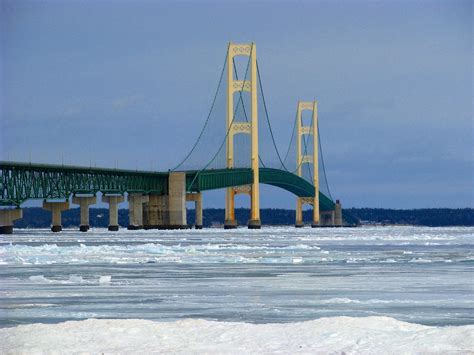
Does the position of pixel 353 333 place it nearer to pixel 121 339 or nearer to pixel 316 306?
pixel 121 339

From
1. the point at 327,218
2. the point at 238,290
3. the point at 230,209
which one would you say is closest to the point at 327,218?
the point at 327,218

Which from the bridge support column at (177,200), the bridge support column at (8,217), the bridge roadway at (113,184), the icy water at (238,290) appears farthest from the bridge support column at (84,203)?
the icy water at (238,290)

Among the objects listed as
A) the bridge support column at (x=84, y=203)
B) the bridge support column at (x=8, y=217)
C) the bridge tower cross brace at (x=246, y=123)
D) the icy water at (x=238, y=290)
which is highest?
the bridge tower cross brace at (x=246, y=123)

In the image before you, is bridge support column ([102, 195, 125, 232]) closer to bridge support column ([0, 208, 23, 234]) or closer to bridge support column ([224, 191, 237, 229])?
bridge support column ([224, 191, 237, 229])

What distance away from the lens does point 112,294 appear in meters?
18.1

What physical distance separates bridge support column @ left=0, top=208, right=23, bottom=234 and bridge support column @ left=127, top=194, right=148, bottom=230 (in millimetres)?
19758

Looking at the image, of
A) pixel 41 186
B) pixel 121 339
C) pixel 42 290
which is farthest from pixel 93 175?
pixel 121 339

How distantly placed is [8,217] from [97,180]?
1740 cm

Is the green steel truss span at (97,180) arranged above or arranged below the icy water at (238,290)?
above

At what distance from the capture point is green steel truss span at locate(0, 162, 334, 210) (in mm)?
101438

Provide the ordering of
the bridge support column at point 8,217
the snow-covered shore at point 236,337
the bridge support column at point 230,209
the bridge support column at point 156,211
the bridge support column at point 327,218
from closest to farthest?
the snow-covered shore at point 236,337 < the bridge support column at point 8,217 < the bridge support column at point 156,211 < the bridge support column at point 230,209 < the bridge support column at point 327,218

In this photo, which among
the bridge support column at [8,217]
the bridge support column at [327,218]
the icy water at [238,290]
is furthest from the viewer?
the bridge support column at [327,218]

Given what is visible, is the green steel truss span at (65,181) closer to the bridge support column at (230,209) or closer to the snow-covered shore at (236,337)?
the bridge support column at (230,209)

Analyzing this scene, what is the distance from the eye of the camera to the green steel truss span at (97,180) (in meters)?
101
